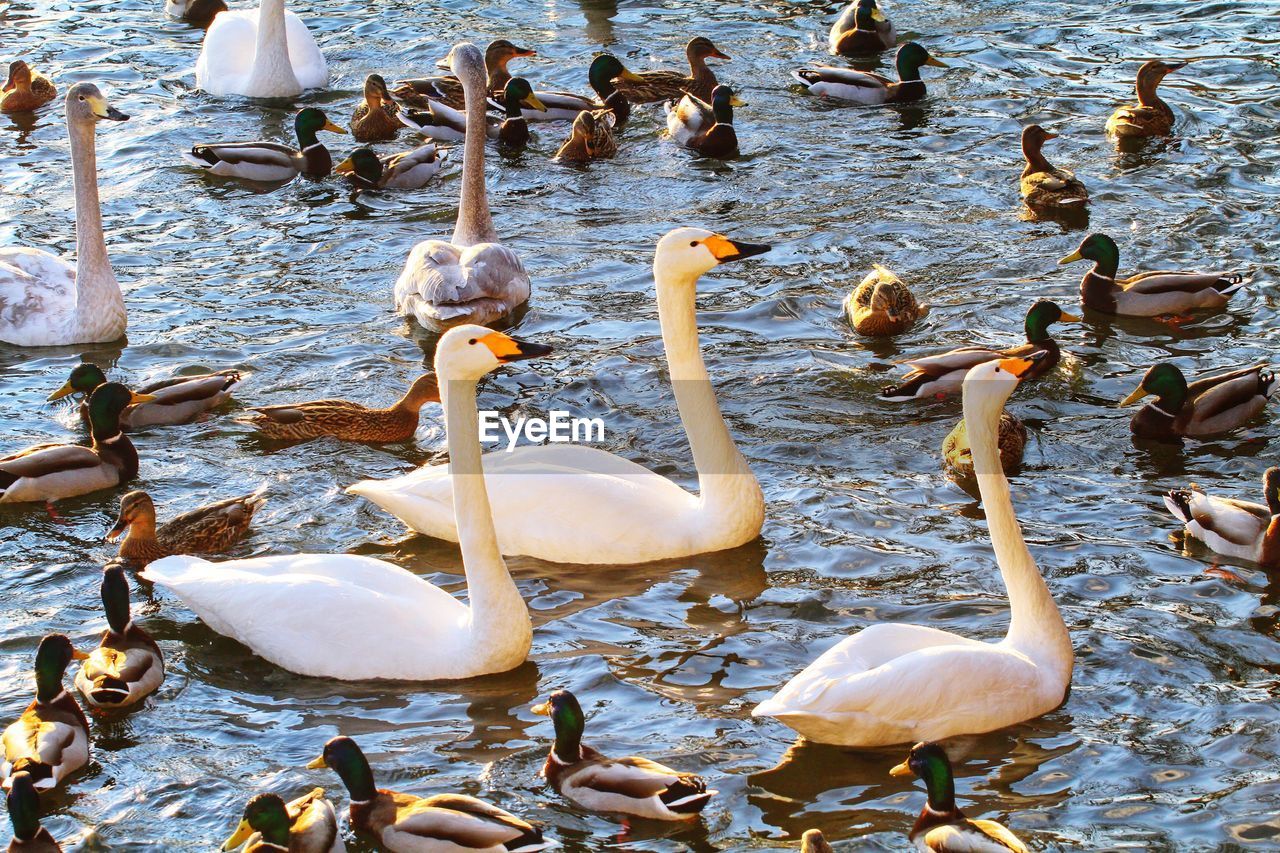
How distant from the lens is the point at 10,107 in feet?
54.6

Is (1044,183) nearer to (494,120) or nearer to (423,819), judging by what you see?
(494,120)

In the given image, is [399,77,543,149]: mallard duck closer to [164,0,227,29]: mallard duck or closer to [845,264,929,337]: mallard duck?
[164,0,227,29]: mallard duck

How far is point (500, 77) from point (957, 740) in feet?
38.9

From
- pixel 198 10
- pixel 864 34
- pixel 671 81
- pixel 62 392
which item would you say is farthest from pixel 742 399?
pixel 198 10

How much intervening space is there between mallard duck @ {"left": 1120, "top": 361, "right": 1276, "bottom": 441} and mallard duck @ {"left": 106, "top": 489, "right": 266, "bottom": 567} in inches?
206

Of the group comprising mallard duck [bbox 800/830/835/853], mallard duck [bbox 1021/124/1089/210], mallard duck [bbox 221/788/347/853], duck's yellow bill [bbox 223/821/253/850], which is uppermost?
mallard duck [bbox 1021/124/1089/210]

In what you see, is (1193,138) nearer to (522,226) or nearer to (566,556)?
(522,226)

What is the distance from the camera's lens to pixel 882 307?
1130 centimetres

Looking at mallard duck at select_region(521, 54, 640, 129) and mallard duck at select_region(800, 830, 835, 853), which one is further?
mallard duck at select_region(521, 54, 640, 129)

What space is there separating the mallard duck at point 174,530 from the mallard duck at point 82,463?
2.33 feet

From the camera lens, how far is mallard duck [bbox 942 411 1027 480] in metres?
9.45

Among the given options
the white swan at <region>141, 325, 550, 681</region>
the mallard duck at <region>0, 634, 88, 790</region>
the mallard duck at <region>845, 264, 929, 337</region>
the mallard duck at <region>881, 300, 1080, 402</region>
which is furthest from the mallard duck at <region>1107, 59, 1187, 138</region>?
the mallard duck at <region>0, 634, 88, 790</region>

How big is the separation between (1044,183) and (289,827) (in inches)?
366

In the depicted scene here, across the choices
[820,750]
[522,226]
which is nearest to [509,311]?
[522,226]
